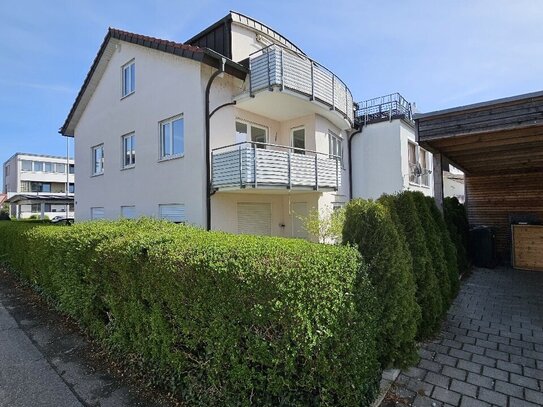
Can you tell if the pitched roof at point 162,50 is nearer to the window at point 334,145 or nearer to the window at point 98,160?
the window at point 98,160

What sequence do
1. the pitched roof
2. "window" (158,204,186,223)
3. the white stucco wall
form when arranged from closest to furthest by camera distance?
1. the pitched roof
2. the white stucco wall
3. "window" (158,204,186,223)

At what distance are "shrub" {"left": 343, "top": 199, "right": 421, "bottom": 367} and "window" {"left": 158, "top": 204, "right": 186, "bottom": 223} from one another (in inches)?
287

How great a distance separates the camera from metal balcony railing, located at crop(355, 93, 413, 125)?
14547 mm

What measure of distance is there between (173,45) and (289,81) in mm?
3948

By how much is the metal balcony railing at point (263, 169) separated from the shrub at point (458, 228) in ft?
12.8

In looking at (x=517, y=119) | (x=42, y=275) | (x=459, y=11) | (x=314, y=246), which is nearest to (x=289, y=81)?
(x=459, y=11)

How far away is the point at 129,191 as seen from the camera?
39.9ft

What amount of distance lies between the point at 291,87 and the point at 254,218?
15.2ft

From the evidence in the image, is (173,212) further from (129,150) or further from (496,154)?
(496,154)

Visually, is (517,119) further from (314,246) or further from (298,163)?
(298,163)

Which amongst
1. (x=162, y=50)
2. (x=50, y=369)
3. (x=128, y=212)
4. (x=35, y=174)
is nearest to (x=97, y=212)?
(x=128, y=212)

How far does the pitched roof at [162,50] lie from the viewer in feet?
28.9

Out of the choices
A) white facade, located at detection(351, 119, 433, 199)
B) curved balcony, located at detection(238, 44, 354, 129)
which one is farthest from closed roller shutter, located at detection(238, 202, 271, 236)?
white facade, located at detection(351, 119, 433, 199)

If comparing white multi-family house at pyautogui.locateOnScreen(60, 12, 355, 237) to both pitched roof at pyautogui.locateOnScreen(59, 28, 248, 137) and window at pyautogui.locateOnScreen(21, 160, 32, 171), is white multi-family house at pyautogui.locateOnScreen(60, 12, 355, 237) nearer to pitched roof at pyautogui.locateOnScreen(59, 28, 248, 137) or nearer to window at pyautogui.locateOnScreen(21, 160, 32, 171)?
pitched roof at pyautogui.locateOnScreen(59, 28, 248, 137)
